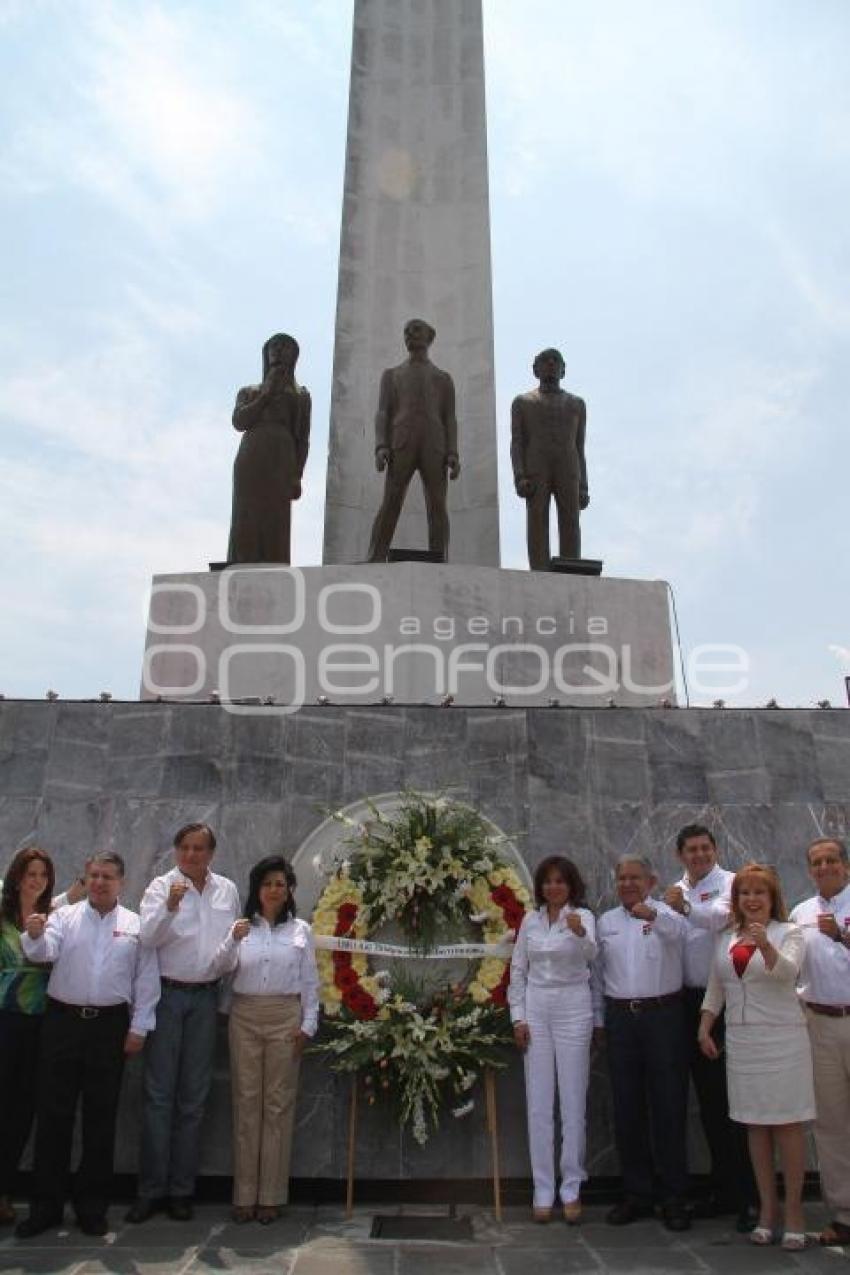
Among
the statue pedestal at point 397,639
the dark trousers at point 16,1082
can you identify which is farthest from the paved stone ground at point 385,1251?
the statue pedestal at point 397,639

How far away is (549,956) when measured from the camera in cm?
479

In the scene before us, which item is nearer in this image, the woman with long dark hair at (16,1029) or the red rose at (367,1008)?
the woman with long dark hair at (16,1029)

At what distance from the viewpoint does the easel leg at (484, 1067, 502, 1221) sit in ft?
15.4

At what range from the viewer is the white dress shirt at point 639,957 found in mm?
4707

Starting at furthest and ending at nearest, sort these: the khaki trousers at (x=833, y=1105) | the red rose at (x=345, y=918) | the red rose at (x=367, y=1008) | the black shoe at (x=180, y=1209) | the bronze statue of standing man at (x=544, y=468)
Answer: the bronze statue of standing man at (x=544, y=468), the red rose at (x=345, y=918), the red rose at (x=367, y=1008), the black shoe at (x=180, y=1209), the khaki trousers at (x=833, y=1105)

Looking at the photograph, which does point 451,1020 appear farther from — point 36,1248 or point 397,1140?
point 36,1248

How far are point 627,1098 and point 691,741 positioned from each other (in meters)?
2.18

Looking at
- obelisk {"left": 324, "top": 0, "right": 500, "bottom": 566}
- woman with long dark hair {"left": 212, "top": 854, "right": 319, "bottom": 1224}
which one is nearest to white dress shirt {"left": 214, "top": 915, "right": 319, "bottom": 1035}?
woman with long dark hair {"left": 212, "top": 854, "right": 319, "bottom": 1224}

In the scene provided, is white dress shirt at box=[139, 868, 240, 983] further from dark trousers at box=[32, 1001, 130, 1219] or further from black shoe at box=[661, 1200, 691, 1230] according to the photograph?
black shoe at box=[661, 1200, 691, 1230]

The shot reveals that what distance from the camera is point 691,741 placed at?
6.16 m

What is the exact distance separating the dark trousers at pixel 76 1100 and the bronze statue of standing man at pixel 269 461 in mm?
4549

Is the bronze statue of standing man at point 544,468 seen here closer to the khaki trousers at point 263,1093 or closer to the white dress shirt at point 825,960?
the white dress shirt at point 825,960

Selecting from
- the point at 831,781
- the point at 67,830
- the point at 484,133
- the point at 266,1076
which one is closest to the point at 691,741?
the point at 831,781

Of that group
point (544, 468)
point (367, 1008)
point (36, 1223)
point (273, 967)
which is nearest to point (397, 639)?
point (544, 468)
